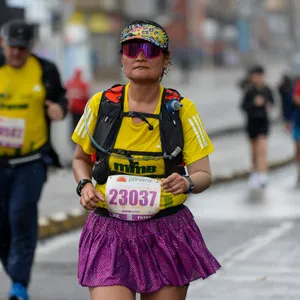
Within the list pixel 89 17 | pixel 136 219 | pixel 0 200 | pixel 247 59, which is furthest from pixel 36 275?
pixel 247 59

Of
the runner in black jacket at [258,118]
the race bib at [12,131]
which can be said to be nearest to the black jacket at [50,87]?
the race bib at [12,131]

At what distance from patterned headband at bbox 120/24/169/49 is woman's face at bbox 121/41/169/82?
0.07 m

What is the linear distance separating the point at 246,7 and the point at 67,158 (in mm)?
91012

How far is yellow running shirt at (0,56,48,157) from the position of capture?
8.13 metres

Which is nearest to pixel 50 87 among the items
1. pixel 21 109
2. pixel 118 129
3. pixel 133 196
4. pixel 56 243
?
pixel 21 109

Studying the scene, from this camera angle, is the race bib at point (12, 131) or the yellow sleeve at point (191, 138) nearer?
the yellow sleeve at point (191, 138)

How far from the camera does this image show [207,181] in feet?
18.2

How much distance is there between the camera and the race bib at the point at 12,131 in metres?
8.10

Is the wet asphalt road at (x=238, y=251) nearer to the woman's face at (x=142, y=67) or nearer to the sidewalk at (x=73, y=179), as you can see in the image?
the sidewalk at (x=73, y=179)

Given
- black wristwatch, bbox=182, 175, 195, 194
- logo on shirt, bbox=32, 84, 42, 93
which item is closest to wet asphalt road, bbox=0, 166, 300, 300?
logo on shirt, bbox=32, 84, 42, 93

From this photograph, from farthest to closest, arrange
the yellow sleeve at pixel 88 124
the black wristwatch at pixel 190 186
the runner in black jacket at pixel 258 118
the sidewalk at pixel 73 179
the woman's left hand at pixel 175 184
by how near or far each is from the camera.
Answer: the runner in black jacket at pixel 258 118, the sidewalk at pixel 73 179, the yellow sleeve at pixel 88 124, the black wristwatch at pixel 190 186, the woman's left hand at pixel 175 184

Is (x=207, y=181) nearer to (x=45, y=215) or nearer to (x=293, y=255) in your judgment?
(x=293, y=255)

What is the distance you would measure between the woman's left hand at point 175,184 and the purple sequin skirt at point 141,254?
0.31 m

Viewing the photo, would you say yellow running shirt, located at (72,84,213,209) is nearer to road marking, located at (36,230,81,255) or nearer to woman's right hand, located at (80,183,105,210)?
woman's right hand, located at (80,183,105,210)
